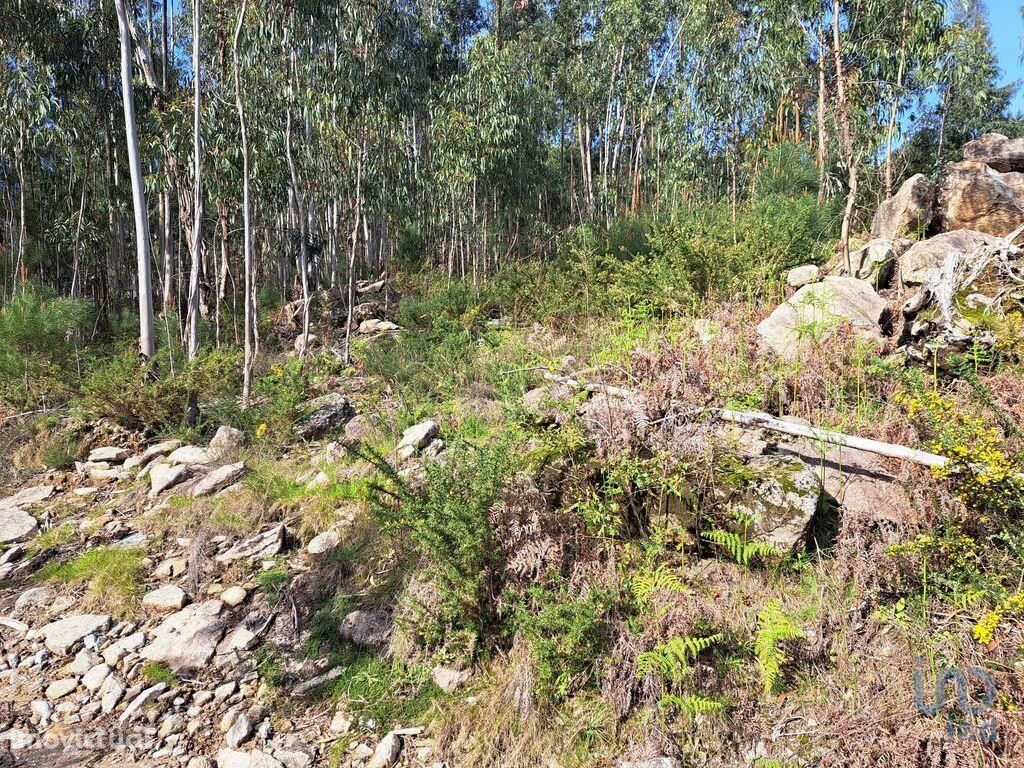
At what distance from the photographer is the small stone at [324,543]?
12.4 feet

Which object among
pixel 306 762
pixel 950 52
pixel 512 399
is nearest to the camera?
pixel 306 762

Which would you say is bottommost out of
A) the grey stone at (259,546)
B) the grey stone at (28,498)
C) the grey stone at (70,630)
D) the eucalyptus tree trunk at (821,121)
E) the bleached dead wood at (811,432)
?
the grey stone at (70,630)

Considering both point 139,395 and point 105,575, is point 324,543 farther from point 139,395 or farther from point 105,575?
point 139,395

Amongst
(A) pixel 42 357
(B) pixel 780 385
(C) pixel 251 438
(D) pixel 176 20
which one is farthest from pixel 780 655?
(D) pixel 176 20

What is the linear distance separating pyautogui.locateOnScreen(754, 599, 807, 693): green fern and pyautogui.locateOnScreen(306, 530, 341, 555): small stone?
8.26ft

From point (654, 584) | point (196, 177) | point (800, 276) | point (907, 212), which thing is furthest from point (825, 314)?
point (196, 177)

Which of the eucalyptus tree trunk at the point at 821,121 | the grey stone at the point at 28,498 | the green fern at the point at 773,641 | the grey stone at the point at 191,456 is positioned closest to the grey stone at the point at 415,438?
the grey stone at the point at 191,456

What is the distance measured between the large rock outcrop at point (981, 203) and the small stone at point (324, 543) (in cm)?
667

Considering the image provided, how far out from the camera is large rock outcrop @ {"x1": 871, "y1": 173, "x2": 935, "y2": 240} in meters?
6.40

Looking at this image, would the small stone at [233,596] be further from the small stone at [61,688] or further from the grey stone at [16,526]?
the grey stone at [16,526]

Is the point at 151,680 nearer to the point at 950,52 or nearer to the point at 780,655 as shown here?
the point at 780,655

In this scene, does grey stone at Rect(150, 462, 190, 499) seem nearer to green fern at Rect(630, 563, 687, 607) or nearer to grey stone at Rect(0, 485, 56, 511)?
grey stone at Rect(0, 485, 56, 511)

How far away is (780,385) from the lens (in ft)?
12.7

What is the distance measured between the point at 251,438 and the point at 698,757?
4695 millimetres
